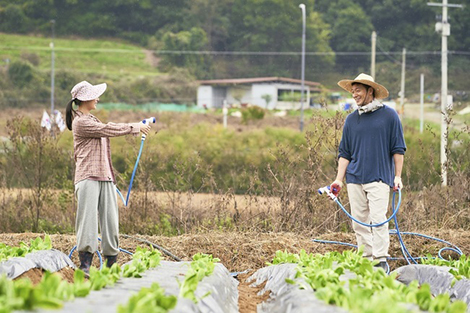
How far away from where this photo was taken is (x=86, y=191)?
19.6 ft

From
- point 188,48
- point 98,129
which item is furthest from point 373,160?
point 188,48

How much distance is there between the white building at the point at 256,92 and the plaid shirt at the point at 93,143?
129 feet

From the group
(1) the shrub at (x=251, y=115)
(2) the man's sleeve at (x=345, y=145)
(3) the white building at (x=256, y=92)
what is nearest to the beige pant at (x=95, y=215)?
(2) the man's sleeve at (x=345, y=145)

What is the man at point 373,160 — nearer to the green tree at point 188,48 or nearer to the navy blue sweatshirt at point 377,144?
the navy blue sweatshirt at point 377,144

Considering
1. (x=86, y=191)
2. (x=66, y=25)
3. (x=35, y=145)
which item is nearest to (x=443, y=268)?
(x=86, y=191)

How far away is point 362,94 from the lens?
6250 mm

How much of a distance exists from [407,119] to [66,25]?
28.8 metres

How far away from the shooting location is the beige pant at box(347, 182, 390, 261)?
6.18 m

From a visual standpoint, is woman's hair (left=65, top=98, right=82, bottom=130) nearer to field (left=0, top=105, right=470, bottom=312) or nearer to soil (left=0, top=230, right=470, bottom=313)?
field (left=0, top=105, right=470, bottom=312)

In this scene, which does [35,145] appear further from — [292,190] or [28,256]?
[28,256]

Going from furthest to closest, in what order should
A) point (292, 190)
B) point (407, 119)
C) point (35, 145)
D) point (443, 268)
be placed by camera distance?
point (407, 119), point (35, 145), point (292, 190), point (443, 268)

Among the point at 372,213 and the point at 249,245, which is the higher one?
the point at 372,213

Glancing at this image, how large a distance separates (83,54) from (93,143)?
48.9 metres

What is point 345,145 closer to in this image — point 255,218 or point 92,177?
point 92,177
